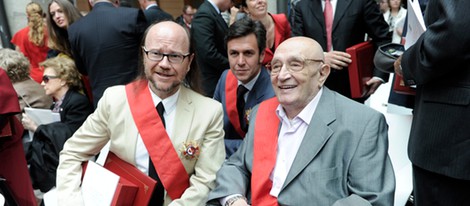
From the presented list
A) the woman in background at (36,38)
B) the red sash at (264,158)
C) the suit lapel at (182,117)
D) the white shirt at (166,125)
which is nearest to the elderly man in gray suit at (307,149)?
the red sash at (264,158)

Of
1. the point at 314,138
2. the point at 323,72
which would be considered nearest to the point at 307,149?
the point at 314,138

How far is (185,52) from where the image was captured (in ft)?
7.08

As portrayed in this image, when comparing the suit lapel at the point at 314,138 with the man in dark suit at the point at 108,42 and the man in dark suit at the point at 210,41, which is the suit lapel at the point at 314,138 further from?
the man in dark suit at the point at 108,42

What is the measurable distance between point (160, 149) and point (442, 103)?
1.28 meters

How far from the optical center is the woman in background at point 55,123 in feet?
10.9

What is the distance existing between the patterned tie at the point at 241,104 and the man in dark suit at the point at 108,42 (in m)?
1.29

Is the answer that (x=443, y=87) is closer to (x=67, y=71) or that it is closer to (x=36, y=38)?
(x=67, y=71)

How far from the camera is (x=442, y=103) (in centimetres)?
188

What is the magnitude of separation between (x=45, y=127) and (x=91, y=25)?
0.92 metres

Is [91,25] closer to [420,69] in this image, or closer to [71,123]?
[71,123]

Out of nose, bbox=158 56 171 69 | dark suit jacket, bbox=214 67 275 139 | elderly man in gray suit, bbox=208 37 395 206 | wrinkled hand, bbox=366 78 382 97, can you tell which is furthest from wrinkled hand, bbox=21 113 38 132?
wrinkled hand, bbox=366 78 382 97

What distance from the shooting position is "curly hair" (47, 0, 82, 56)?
4.14 m

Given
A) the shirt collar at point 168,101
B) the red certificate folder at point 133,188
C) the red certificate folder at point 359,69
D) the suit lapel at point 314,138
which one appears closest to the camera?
the suit lapel at point 314,138

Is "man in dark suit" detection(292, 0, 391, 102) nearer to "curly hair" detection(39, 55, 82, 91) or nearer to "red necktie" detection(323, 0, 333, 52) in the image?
"red necktie" detection(323, 0, 333, 52)
